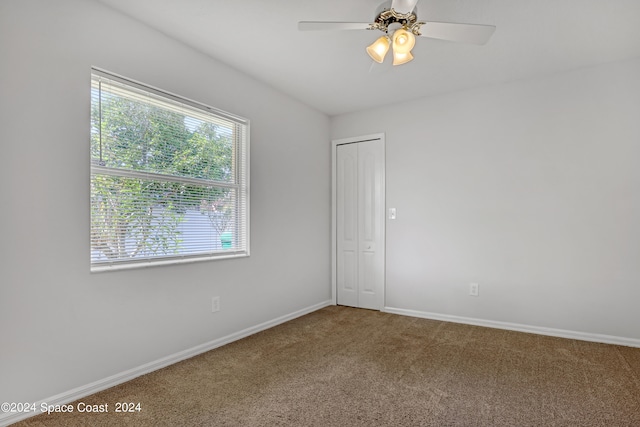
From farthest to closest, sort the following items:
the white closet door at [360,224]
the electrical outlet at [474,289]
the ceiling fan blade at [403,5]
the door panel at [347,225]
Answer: the door panel at [347,225] → the white closet door at [360,224] → the electrical outlet at [474,289] → the ceiling fan blade at [403,5]

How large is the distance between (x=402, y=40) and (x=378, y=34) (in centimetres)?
63

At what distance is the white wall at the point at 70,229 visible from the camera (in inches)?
74.6


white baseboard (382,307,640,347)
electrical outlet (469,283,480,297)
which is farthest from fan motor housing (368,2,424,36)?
white baseboard (382,307,640,347)

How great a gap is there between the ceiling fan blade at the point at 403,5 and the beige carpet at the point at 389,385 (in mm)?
2213

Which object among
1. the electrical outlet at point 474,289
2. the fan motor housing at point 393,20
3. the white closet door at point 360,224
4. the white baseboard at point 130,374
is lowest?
the white baseboard at point 130,374

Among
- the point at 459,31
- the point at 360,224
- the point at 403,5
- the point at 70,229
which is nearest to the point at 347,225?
the point at 360,224

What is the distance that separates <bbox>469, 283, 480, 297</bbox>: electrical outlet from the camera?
3.68 metres

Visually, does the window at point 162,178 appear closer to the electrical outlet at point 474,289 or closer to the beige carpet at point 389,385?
the beige carpet at point 389,385

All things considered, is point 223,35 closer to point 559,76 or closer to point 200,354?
point 200,354

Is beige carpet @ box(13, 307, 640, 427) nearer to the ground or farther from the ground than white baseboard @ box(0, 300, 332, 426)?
nearer to the ground

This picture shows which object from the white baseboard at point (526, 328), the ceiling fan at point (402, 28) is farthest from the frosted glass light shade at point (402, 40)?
the white baseboard at point (526, 328)

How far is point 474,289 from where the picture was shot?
369 cm

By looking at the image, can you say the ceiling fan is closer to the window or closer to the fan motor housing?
the fan motor housing

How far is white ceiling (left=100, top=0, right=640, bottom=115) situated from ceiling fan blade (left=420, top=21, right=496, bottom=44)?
294 millimetres
